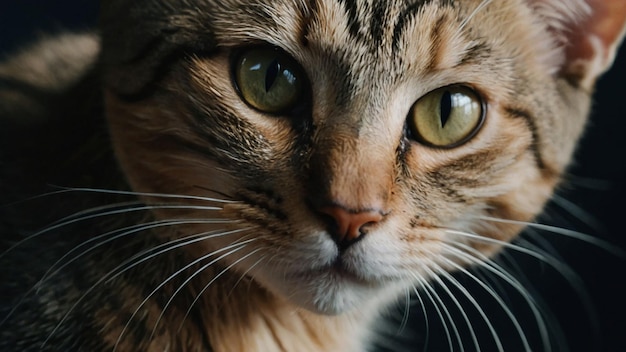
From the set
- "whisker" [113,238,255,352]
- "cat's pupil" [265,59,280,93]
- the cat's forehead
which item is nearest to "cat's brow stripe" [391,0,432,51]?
the cat's forehead

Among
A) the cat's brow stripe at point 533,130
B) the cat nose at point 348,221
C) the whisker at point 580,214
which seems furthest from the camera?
the whisker at point 580,214

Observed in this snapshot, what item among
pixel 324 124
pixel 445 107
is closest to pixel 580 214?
pixel 445 107

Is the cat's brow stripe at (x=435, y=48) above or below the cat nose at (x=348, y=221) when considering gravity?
above

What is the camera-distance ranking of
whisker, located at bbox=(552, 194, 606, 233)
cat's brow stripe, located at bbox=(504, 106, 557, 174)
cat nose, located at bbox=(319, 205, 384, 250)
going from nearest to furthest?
cat nose, located at bbox=(319, 205, 384, 250) < cat's brow stripe, located at bbox=(504, 106, 557, 174) < whisker, located at bbox=(552, 194, 606, 233)

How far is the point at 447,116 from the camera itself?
0.68 metres

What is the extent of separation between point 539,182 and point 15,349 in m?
0.54

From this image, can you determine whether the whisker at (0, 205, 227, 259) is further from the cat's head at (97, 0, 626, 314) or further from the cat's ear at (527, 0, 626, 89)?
the cat's ear at (527, 0, 626, 89)

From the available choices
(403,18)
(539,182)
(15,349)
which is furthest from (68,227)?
(539,182)

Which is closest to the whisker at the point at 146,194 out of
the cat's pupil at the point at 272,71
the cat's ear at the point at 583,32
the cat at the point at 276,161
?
the cat at the point at 276,161

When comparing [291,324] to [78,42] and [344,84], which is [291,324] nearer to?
[344,84]

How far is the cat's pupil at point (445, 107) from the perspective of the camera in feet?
2.22

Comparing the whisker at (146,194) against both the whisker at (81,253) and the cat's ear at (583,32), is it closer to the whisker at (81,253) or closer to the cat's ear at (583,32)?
the whisker at (81,253)

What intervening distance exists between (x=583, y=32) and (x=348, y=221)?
36 cm

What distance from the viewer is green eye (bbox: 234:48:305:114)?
2.09 ft
